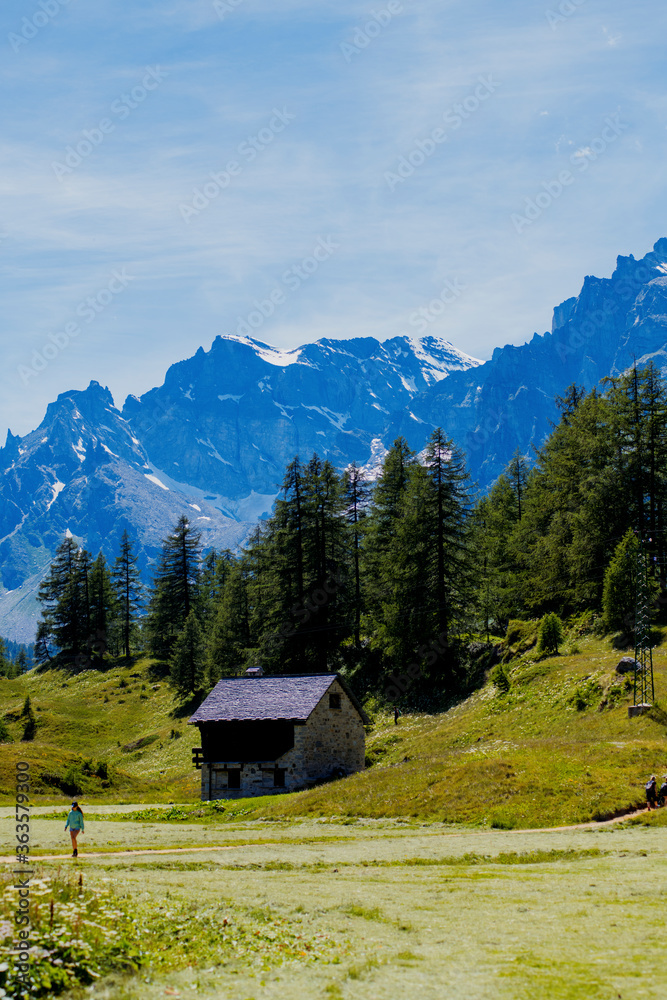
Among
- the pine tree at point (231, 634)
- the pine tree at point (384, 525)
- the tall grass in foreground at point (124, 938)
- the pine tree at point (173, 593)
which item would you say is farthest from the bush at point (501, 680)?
the pine tree at point (173, 593)

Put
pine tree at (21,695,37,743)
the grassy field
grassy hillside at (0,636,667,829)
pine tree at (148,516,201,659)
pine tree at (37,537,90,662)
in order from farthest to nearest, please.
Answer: pine tree at (37,537,90,662), pine tree at (148,516,201,659), pine tree at (21,695,37,743), grassy hillside at (0,636,667,829), the grassy field

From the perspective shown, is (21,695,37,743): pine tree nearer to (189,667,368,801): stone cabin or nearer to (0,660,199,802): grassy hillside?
(0,660,199,802): grassy hillside

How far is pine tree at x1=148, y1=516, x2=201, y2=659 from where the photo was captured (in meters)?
84.3

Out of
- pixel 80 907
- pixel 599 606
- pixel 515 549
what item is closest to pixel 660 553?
pixel 599 606

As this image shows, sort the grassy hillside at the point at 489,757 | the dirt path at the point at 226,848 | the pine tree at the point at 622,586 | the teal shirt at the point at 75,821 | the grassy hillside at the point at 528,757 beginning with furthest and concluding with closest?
the pine tree at the point at 622,586 < the grassy hillside at the point at 489,757 < the grassy hillside at the point at 528,757 < the teal shirt at the point at 75,821 < the dirt path at the point at 226,848

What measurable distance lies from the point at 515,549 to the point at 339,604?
14.5 meters

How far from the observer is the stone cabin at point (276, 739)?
4069 cm

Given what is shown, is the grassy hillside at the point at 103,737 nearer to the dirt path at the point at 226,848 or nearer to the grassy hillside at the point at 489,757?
the grassy hillside at the point at 489,757

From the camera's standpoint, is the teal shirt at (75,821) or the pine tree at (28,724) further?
the pine tree at (28,724)

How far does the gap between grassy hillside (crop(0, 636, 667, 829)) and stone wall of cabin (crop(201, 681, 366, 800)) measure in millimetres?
2241

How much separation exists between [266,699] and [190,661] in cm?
2652

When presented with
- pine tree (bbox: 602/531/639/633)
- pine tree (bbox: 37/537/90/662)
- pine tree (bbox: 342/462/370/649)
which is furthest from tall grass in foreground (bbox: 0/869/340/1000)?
pine tree (bbox: 37/537/90/662)

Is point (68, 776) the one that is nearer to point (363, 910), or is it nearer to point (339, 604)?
point (339, 604)

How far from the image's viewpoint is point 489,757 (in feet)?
102
